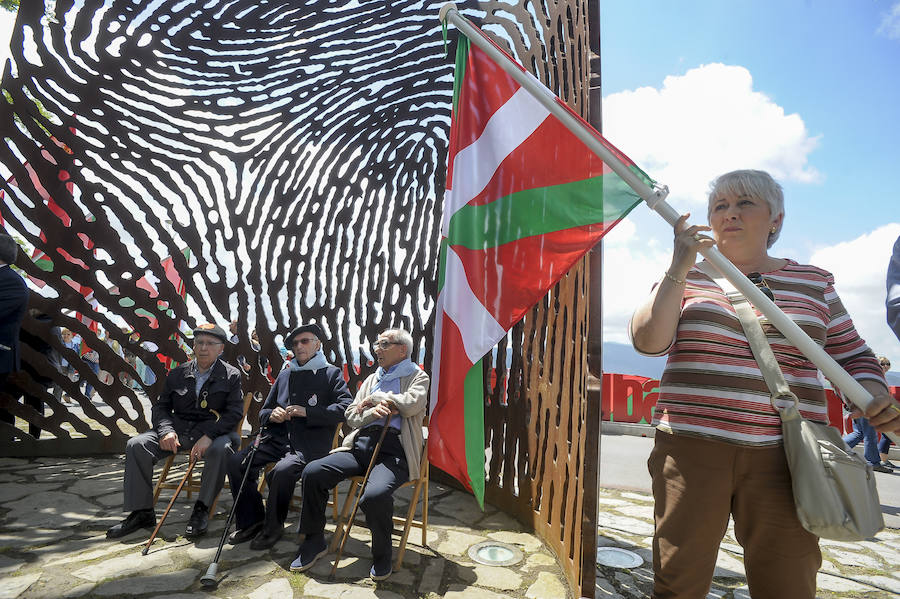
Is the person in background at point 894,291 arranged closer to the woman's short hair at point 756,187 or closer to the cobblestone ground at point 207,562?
the woman's short hair at point 756,187

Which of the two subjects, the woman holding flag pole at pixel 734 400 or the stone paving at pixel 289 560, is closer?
the woman holding flag pole at pixel 734 400

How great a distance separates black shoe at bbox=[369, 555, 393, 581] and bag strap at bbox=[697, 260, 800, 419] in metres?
2.37

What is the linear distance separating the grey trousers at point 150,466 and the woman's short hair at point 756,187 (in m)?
3.63

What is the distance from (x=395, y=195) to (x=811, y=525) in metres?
5.45

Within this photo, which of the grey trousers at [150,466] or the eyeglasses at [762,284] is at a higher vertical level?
the eyeglasses at [762,284]

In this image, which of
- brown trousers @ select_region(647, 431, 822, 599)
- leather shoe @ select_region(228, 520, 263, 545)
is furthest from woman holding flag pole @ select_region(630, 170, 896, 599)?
leather shoe @ select_region(228, 520, 263, 545)

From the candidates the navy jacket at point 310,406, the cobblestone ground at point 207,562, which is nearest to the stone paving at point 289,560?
the cobblestone ground at point 207,562

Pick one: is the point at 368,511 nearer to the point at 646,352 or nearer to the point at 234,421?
the point at 234,421

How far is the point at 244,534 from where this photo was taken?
350cm

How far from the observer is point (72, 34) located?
5.57 metres

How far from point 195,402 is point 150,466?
0.56 m

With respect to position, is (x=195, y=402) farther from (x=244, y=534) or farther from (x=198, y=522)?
(x=244, y=534)

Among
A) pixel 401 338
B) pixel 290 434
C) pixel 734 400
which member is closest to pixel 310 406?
pixel 290 434

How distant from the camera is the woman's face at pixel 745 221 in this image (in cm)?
171
